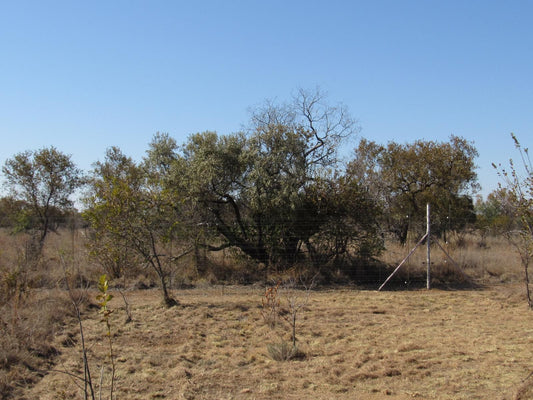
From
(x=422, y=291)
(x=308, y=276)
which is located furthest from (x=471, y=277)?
(x=308, y=276)

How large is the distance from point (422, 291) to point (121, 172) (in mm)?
15033

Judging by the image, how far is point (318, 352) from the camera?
682cm

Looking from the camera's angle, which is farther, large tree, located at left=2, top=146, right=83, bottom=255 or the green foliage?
large tree, located at left=2, top=146, right=83, bottom=255

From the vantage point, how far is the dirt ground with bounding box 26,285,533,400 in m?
5.35

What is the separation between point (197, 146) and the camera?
14.7 meters

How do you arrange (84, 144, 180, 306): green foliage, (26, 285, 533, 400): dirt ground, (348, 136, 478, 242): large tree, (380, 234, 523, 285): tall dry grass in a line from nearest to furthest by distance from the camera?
(26, 285, 533, 400): dirt ground
(84, 144, 180, 306): green foliage
(380, 234, 523, 285): tall dry grass
(348, 136, 478, 242): large tree

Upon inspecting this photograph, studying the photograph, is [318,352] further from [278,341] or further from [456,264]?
[456,264]

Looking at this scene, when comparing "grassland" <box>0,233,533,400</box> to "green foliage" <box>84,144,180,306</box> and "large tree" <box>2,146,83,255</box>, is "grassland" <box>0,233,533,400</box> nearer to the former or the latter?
"green foliage" <box>84,144,180,306</box>

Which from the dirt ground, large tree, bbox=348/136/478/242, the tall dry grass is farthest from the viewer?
large tree, bbox=348/136/478/242

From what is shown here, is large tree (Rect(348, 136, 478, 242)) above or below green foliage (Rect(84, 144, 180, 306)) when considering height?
above

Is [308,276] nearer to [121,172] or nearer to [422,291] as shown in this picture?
[422,291]

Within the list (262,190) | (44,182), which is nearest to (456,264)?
(262,190)

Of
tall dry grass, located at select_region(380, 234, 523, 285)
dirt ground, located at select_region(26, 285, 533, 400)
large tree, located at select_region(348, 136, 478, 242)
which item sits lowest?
dirt ground, located at select_region(26, 285, 533, 400)

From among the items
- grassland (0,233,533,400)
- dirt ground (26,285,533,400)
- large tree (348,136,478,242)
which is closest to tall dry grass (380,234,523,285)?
grassland (0,233,533,400)
